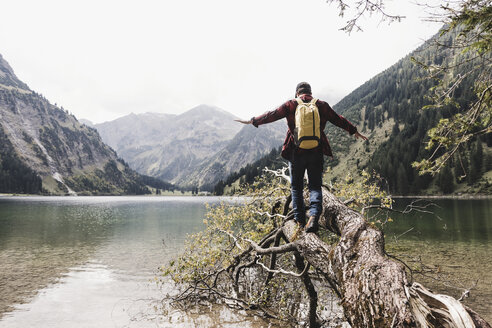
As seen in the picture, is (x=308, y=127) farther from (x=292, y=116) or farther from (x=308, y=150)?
(x=292, y=116)

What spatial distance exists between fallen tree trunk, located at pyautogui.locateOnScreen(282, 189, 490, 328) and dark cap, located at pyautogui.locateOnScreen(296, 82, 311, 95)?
3.03m

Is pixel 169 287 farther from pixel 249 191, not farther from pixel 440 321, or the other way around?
pixel 440 321

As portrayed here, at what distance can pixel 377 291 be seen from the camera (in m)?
3.48

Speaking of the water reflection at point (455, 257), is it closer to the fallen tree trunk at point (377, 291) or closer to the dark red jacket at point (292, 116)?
the fallen tree trunk at point (377, 291)

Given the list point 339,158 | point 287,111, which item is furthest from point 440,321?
point 339,158

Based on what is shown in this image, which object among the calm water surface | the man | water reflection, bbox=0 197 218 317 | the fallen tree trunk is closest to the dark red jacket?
the man

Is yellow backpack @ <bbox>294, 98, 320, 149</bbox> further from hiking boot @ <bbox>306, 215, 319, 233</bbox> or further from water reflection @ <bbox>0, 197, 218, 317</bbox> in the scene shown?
water reflection @ <bbox>0, 197, 218, 317</bbox>

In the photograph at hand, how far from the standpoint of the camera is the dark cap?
6411 mm

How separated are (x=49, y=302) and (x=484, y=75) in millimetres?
18695

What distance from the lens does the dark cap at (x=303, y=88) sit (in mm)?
6411

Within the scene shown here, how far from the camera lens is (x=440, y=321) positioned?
2963mm

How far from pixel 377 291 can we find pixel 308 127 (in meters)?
3.24

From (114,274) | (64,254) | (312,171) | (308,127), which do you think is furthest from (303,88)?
(64,254)

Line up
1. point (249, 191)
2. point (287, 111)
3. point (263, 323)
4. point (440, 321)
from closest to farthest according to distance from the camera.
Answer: point (440, 321)
point (287, 111)
point (263, 323)
point (249, 191)
